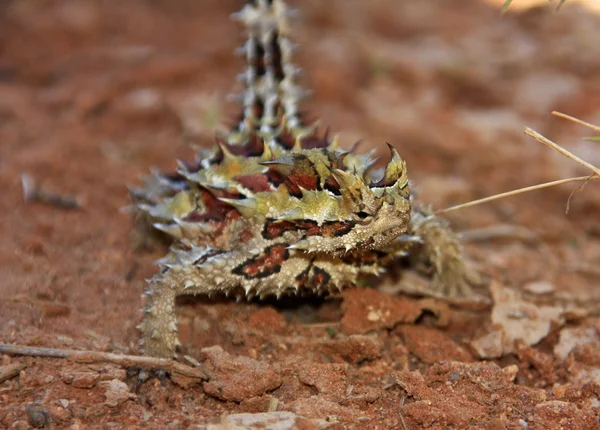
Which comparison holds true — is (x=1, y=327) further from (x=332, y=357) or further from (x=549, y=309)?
(x=549, y=309)

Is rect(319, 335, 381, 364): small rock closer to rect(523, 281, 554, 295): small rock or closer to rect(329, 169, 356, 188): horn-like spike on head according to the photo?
rect(329, 169, 356, 188): horn-like spike on head

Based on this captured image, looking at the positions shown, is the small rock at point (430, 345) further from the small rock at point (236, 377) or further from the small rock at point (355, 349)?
the small rock at point (236, 377)

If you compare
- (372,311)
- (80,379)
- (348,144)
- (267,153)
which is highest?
(348,144)

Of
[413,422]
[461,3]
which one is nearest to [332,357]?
[413,422]

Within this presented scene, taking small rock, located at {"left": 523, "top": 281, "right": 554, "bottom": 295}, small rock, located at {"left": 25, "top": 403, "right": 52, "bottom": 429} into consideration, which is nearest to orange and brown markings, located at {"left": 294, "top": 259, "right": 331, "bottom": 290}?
small rock, located at {"left": 25, "top": 403, "right": 52, "bottom": 429}

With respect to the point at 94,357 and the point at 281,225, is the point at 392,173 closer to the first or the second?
the point at 281,225

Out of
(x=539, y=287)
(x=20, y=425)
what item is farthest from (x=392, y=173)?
(x=20, y=425)

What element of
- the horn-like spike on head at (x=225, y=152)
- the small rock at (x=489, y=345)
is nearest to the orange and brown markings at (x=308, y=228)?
the horn-like spike on head at (x=225, y=152)
